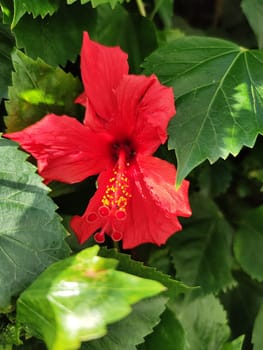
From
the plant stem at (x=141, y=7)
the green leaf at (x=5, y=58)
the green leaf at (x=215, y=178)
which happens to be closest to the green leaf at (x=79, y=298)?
the green leaf at (x=5, y=58)

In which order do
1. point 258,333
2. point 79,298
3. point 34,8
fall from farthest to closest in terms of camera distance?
point 258,333, point 34,8, point 79,298

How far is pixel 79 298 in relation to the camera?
66 centimetres

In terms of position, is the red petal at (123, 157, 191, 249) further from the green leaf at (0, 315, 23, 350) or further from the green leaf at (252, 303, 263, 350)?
the green leaf at (252, 303, 263, 350)

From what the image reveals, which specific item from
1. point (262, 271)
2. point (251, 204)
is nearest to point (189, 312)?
point (262, 271)

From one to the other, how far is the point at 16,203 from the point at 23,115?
0.51 ft

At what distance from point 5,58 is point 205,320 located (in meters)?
0.55

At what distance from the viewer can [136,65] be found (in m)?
1.08

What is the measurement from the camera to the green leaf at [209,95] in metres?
0.87

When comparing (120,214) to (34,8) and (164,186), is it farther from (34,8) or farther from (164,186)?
(34,8)

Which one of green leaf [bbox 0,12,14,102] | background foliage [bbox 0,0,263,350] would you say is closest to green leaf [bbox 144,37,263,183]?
background foliage [bbox 0,0,263,350]

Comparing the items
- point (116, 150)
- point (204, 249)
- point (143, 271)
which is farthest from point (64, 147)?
point (204, 249)

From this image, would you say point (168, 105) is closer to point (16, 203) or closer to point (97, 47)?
point (97, 47)

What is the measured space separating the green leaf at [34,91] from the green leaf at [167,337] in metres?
0.35

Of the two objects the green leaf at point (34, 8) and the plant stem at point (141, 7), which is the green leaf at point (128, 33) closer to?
the plant stem at point (141, 7)
